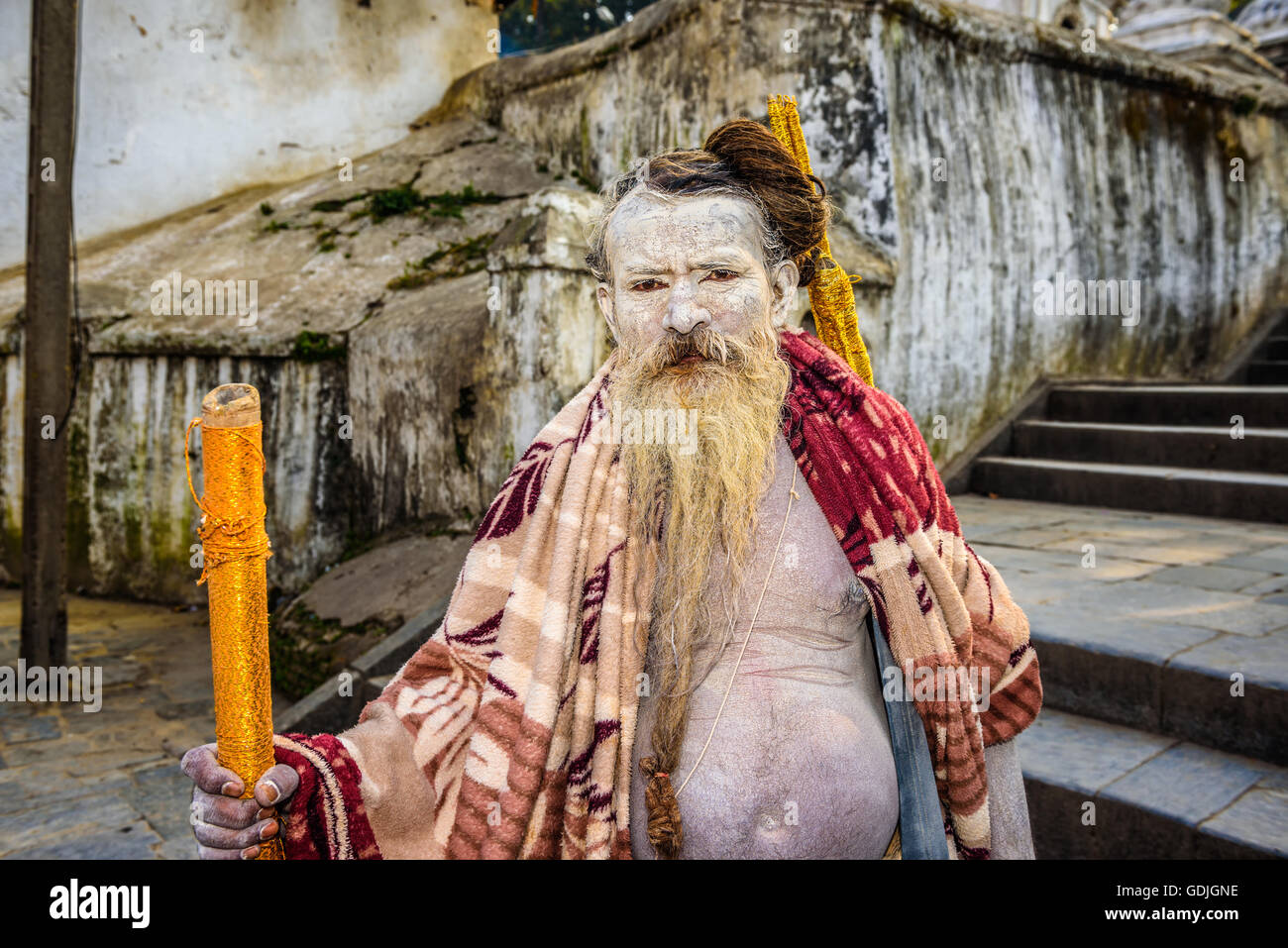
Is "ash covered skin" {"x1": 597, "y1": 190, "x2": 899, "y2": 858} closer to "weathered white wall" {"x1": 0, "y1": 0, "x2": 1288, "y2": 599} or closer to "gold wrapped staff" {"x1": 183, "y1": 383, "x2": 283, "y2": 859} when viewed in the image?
"gold wrapped staff" {"x1": 183, "y1": 383, "x2": 283, "y2": 859}

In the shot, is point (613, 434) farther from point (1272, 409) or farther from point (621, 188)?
point (1272, 409)

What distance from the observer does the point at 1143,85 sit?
8.29m

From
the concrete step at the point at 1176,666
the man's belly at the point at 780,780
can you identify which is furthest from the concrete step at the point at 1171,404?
the man's belly at the point at 780,780

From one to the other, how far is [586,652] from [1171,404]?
6951mm

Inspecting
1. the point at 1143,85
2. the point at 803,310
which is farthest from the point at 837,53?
the point at 1143,85

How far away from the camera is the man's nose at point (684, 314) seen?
1.86 metres

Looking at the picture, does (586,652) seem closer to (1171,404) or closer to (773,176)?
(773,176)

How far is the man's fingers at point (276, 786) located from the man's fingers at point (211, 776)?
3 cm

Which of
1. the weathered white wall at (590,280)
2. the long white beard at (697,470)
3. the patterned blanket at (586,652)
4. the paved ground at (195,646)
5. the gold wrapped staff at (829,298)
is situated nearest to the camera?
the patterned blanket at (586,652)

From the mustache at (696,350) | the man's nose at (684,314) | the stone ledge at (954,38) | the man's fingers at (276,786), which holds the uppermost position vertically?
the stone ledge at (954,38)

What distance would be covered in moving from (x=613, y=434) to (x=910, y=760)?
897mm

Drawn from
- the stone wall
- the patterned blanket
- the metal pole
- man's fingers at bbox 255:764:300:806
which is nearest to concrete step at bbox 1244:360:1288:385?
the stone wall

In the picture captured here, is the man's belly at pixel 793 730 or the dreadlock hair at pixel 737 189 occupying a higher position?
the dreadlock hair at pixel 737 189

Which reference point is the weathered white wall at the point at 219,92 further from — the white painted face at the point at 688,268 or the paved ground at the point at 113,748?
the white painted face at the point at 688,268
